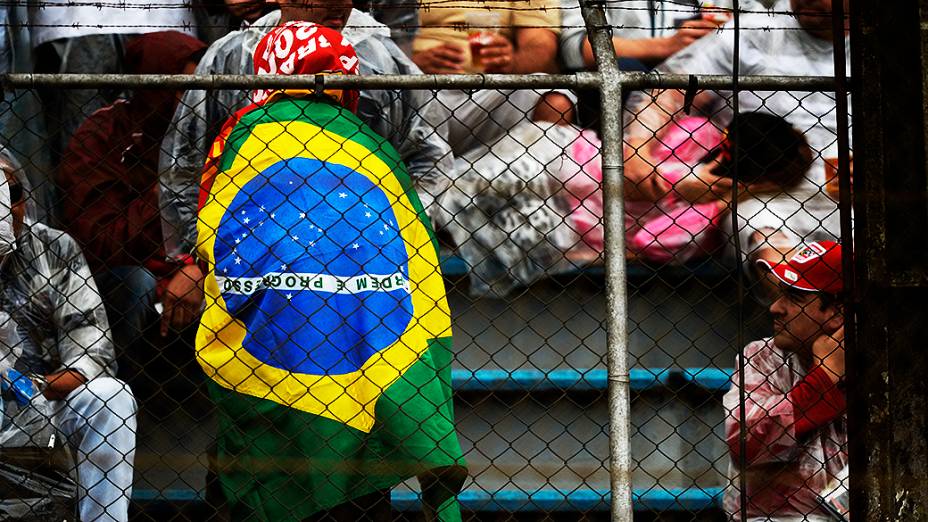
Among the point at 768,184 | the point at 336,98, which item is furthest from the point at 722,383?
the point at 336,98

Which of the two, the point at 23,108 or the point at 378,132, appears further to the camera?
the point at 23,108

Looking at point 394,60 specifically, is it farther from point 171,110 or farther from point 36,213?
point 36,213

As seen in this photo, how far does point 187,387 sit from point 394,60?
154 centimetres

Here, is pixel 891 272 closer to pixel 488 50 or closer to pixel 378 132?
pixel 378 132

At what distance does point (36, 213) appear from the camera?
4.87 meters

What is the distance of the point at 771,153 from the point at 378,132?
1.60 m

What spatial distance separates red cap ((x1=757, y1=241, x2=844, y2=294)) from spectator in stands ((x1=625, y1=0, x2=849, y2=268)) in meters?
0.45

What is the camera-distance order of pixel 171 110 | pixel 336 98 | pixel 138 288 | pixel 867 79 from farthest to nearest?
pixel 171 110 < pixel 138 288 < pixel 336 98 < pixel 867 79

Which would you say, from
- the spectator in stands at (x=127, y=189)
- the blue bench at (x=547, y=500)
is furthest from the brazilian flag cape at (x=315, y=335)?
the spectator in stands at (x=127, y=189)

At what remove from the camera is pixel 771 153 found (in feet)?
16.6

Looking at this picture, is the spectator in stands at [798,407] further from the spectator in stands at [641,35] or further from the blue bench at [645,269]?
the spectator in stands at [641,35]

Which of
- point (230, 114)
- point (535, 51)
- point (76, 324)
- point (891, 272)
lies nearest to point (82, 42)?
point (230, 114)

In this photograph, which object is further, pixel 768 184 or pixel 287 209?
pixel 768 184

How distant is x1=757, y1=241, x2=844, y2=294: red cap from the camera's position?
4246 mm
